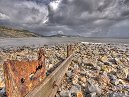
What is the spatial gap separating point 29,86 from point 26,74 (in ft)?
0.72

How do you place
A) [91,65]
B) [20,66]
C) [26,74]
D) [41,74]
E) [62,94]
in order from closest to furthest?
[20,66], [26,74], [41,74], [62,94], [91,65]

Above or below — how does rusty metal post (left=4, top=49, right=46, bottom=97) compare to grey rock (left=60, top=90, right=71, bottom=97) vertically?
above

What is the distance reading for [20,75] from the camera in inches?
88.9

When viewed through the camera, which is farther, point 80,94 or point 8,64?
point 80,94

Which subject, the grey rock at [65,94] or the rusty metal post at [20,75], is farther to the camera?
the grey rock at [65,94]

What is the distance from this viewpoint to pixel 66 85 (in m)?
5.16

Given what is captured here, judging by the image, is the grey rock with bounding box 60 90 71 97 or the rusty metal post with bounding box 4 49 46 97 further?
the grey rock with bounding box 60 90 71 97

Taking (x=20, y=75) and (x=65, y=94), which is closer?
(x=20, y=75)

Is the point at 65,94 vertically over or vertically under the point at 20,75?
under

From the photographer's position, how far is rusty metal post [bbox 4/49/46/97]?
6.00 ft

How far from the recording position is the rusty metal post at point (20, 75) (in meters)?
1.83

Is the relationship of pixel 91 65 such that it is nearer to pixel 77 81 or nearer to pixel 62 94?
pixel 77 81

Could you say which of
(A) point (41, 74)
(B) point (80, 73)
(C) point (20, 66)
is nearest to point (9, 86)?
(C) point (20, 66)

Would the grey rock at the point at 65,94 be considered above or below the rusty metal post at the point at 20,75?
below
